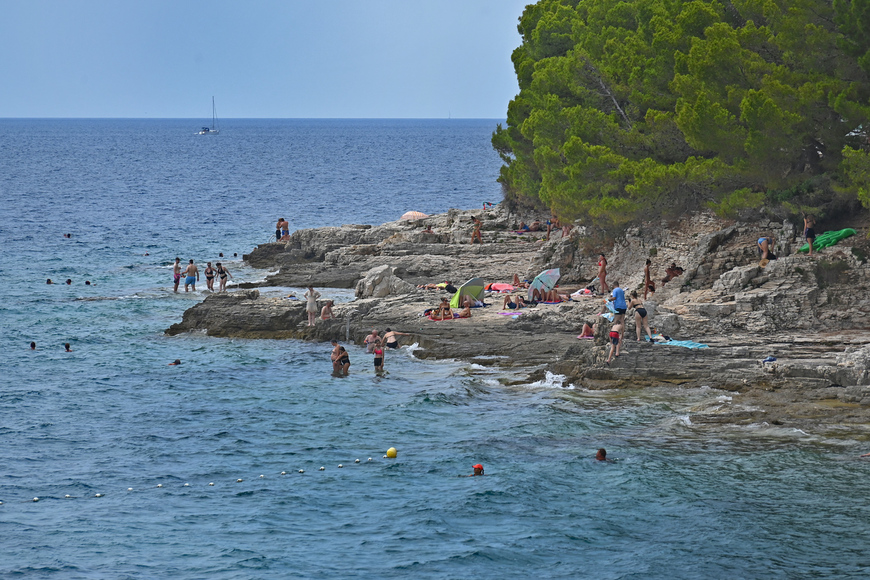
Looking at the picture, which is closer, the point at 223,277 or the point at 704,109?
the point at 704,109

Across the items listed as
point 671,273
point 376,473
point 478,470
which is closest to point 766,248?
point 671,273

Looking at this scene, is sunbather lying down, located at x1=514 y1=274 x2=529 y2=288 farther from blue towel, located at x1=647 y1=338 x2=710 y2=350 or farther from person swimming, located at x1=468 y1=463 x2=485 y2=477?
person swimming, located at x1=468 y1=463 x2=485 y2=477

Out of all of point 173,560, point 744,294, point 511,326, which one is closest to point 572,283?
point 511,326

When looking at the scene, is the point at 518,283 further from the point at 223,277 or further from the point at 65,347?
the point at 65,347

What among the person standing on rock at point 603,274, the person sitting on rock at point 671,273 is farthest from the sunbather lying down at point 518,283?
the person sitting on rock at point 671,273

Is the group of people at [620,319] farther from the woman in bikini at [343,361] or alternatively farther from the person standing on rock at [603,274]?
the person standing on rock at [603,274]

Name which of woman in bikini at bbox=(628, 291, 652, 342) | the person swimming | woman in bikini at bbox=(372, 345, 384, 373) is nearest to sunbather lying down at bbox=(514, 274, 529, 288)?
woman in bikini at bbox=(372, 345, 384, 373)

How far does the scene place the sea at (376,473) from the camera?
711 inches

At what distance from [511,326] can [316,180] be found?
10703cm

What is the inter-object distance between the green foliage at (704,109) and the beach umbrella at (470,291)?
6.14m

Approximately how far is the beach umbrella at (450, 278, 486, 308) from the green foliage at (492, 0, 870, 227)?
6.14m

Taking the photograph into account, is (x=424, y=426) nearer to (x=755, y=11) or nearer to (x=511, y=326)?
(x=511, y=326)

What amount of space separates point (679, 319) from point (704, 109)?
297 inches

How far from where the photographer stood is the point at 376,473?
22625 mm
